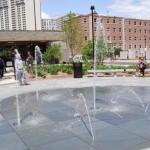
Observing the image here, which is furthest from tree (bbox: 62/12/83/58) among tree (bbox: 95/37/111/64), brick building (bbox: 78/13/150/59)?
brick building (bbox: 78/13/150/59)

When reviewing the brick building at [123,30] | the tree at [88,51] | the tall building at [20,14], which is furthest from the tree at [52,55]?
the brick building at [123,30]

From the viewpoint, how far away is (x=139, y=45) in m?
98.5

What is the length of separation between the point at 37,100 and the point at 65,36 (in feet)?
84.2

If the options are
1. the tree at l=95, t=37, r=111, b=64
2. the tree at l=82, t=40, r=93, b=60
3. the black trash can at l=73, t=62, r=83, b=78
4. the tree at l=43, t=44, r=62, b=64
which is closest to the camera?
the black trash can at l=73, t=62, r=83, b=78

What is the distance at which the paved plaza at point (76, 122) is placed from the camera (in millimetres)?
6203

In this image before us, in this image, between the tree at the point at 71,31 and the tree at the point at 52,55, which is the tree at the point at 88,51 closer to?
the tree at the point at 71,31

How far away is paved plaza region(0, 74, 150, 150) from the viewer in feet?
20.4

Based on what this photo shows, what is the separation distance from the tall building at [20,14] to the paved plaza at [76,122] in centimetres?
5938

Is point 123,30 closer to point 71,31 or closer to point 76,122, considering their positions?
point 71,31

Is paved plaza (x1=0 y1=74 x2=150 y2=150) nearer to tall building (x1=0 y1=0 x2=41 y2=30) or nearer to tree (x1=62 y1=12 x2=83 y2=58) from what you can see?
tree (x1=62 y1=12 x2=83 y2=58)

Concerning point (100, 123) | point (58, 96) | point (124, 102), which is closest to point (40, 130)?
point (100, 123)

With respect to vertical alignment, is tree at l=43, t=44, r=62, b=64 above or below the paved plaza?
above

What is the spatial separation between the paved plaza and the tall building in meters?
59.4

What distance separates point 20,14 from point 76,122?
89182 millimetres
